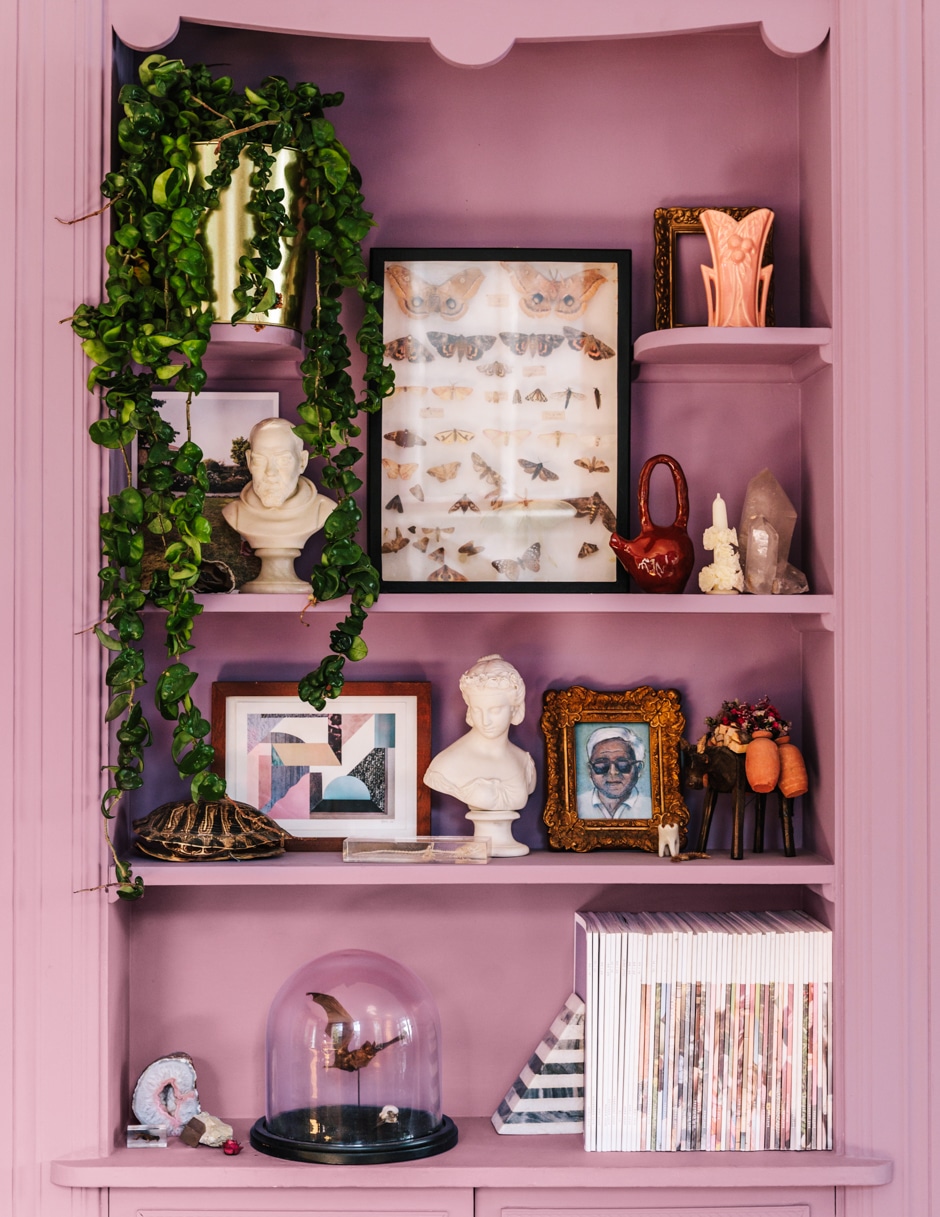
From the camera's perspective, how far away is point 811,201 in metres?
2.06

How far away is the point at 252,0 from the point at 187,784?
4.13ft

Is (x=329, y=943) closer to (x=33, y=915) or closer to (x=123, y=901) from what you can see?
(x=123, y=901)

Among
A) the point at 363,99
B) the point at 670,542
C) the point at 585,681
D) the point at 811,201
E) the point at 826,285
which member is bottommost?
the point at 585,681

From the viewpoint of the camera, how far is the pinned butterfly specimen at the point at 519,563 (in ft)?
6.76

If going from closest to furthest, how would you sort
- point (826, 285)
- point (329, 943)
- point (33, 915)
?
1. point (33, 915)
2. point (826, 285)
3. point (329, 943)

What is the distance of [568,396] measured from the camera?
2.06 m

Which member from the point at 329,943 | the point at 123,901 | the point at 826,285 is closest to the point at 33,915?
the point at 123,901

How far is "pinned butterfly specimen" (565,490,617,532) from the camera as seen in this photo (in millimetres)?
2066

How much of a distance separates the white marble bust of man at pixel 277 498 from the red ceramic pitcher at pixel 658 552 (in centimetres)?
49

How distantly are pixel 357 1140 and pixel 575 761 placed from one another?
26.8 inches

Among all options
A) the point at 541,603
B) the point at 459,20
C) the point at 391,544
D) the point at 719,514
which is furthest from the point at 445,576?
the point at 459,20

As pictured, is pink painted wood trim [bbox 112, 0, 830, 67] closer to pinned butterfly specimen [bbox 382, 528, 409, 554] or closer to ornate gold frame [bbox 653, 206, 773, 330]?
ornate gold frame [bbox 653, 206, 773, 330]

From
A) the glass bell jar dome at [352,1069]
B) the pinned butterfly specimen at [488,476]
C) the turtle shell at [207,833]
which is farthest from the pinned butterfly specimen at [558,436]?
the glass bell jar dome at [352,1069]

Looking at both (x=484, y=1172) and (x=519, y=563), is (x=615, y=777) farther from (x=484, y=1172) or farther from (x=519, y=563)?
(x=484, y=1172)
